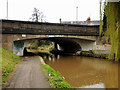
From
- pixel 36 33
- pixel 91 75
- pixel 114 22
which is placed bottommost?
pixel 91 75

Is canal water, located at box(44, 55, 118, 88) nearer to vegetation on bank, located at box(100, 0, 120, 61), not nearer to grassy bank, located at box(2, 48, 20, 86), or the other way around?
vegetation on bank, located at box(100, 0, 120, 61)

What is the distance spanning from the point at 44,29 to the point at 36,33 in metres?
1.34

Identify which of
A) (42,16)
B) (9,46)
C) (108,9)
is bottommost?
(9,46)

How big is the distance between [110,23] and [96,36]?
14702mm

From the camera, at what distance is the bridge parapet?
12.2 meters

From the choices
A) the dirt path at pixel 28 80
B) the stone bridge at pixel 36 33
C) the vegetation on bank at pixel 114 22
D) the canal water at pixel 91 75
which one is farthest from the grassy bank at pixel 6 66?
the vegetation on bank at pixel 114 22

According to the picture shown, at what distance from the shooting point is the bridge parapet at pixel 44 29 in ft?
40.0

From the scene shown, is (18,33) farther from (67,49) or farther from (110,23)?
(67,49)

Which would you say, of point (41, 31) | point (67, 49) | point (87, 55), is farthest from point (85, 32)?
point (67, 49)

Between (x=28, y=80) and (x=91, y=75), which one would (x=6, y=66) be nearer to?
(x=28, y=80)

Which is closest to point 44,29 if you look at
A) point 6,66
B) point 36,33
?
point 36,33

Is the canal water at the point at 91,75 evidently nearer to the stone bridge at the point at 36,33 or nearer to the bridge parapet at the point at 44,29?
the stone bridge at the point at 36,33

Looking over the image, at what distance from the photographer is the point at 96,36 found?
1653 centimetres

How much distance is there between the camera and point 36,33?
43.9ft
